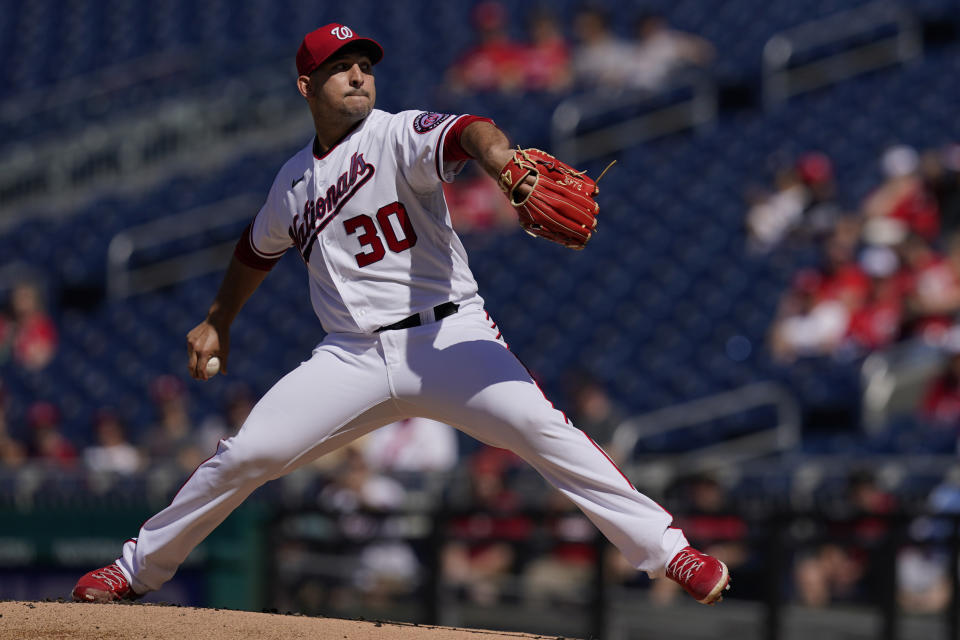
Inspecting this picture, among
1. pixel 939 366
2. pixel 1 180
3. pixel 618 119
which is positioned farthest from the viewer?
pixel 1 180

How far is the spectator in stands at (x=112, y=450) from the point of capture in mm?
8094

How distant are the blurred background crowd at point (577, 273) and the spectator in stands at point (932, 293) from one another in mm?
16

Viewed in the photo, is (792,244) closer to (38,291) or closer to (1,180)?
(38,291)

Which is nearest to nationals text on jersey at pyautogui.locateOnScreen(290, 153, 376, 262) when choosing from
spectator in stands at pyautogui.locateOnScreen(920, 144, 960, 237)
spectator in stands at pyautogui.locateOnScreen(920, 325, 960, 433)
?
spectator in stands at pyautogui.locateOnScreen(920, 325, 960, 433)

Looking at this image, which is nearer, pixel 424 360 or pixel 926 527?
pixel 424 360

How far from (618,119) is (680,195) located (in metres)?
1.21

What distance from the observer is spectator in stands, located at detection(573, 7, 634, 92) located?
11516 millimetres

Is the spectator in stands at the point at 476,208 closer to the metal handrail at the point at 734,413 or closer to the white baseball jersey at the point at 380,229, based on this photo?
the metal handrail at the point at 734,413

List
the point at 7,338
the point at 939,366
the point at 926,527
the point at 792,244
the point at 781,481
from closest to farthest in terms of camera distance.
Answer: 1. the point at 926,527
2. the point at 781,481
3. the point at 939,366
4. the point at 792,244
5. the point at 7,338

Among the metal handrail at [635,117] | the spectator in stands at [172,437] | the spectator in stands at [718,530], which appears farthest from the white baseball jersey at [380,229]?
the metal handrail at [635,117]

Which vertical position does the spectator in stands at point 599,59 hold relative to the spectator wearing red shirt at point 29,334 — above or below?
above

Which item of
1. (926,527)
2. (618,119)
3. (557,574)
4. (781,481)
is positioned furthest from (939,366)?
(618,119)

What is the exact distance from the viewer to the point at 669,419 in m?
7.93

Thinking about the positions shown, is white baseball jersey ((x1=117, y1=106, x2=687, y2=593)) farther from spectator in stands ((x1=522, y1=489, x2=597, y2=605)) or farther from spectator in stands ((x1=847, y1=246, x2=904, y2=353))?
spectator in stands ((x1=847, y1=246, x2=904, y2=353))
